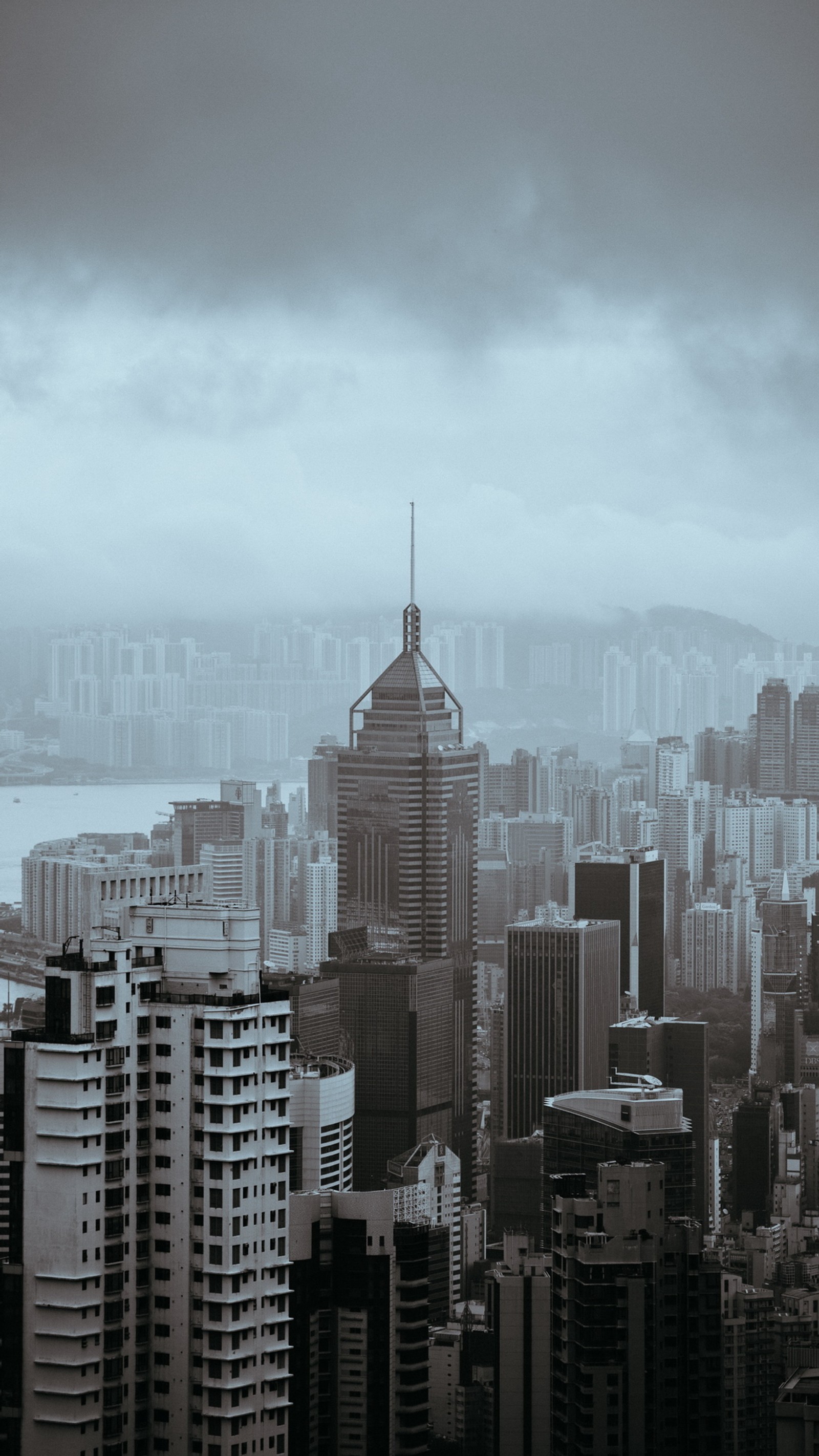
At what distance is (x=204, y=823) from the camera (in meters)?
6.58

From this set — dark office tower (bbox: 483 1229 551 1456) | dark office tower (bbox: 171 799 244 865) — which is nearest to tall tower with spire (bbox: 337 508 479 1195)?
dark office tower (bbox: 171 799 244 865)

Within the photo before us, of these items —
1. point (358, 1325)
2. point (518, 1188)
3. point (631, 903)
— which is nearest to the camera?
point (358, 1325)

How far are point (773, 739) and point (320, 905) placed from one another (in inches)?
91.8

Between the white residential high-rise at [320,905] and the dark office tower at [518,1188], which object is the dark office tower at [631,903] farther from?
the dark office tower at [518,1188]

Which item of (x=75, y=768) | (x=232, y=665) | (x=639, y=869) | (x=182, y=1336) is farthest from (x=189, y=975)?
(x=639, y=869)

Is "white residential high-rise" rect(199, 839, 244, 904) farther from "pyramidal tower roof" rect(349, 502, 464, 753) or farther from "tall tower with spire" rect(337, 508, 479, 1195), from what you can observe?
"tall tower with spire" rect(337, 508, 479, 1195)

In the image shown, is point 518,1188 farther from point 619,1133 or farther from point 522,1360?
point 522,1360

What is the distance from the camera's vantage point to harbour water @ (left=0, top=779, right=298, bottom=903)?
224 inches

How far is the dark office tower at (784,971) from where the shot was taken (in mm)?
9078

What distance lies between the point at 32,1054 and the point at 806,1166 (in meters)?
4.79

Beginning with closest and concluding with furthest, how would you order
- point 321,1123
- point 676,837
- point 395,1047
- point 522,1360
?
point 522,1360
point 321,1123
point 395,1047
point 676,837

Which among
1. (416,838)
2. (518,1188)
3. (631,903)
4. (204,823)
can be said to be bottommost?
(518,1188)

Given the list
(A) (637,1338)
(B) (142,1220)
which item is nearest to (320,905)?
(A) (637,1338)

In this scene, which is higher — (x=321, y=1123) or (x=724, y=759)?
(x=724, y=759)
